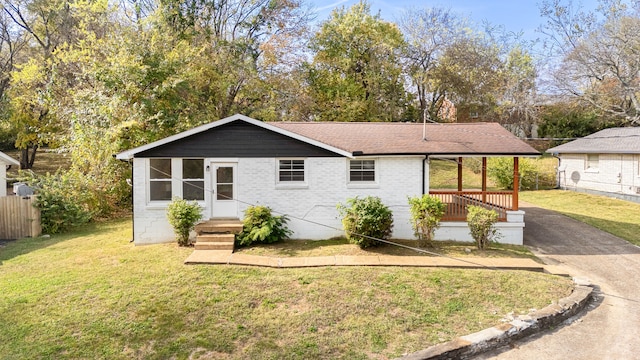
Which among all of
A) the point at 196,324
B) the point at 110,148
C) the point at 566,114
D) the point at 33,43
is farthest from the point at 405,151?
the point at 33,43

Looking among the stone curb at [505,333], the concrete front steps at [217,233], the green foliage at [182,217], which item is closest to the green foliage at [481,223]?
the stone curb at [505,333]

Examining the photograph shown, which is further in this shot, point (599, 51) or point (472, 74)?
point (472, 74)

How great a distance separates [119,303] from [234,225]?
4.73 m

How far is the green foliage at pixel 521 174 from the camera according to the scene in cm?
2514

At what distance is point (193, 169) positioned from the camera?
1264 cm

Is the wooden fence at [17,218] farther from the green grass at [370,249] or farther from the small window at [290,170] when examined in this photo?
the small window at [290,170]

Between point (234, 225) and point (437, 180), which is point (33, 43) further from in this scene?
point (437, 180)

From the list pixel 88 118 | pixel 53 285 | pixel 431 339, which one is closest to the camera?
pixel 431 339

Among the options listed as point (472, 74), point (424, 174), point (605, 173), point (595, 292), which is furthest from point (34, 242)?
point (472, 74)

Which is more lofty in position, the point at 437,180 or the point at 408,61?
the point at 408,61

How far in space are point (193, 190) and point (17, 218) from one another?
22.3 ft

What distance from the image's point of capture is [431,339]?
6672 mm

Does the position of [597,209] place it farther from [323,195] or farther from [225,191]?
[225,191]

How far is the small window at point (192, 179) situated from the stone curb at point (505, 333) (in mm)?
8822
